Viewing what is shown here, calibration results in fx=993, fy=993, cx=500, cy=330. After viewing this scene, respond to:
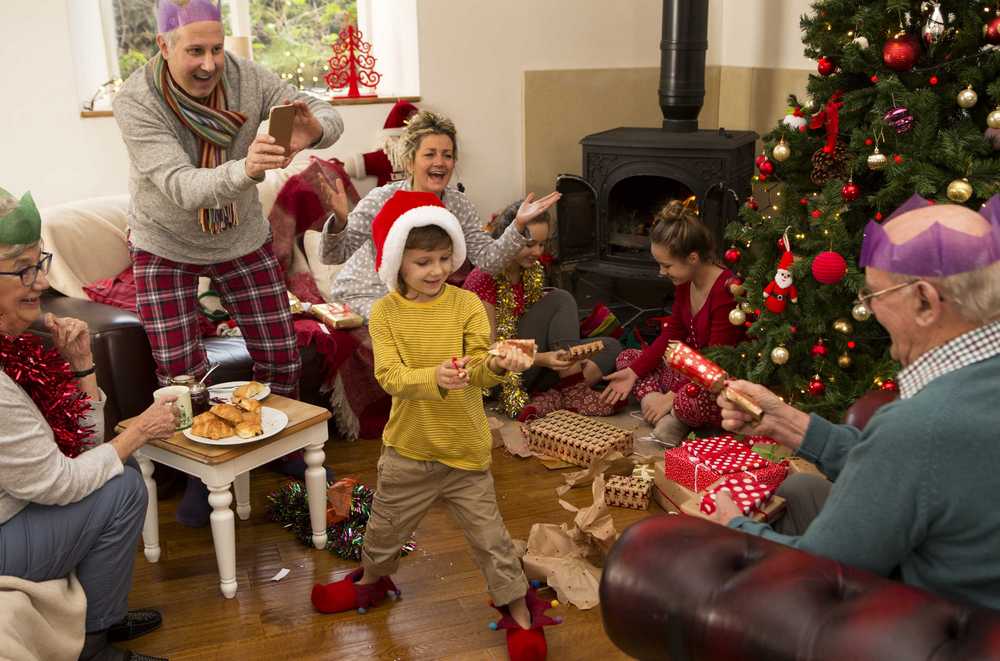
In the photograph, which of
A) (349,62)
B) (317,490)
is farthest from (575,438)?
(349,62)

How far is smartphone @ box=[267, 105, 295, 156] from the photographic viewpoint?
2.75 meters

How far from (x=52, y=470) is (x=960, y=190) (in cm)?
244

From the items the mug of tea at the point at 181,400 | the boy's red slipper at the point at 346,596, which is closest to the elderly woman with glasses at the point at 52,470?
the mug of tea at the point at 181,400

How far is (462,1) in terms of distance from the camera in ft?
15.9

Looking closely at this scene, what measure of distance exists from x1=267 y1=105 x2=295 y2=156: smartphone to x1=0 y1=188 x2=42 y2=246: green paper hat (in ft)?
2.49

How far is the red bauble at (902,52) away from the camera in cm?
296

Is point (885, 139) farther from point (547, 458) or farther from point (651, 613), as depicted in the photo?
point (651, 613)

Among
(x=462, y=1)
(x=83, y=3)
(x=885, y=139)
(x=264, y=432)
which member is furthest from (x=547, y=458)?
(x=83, y=3)

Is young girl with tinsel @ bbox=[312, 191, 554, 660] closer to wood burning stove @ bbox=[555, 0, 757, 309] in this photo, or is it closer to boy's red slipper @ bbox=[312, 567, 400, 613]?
boy's red slipper @ bbox=[312, 567, 400, 613]

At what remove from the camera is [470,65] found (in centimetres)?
495

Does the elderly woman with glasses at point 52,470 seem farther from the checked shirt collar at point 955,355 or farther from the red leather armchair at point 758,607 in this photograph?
the checked shirt collar at point 955,355

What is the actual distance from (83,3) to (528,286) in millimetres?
2325

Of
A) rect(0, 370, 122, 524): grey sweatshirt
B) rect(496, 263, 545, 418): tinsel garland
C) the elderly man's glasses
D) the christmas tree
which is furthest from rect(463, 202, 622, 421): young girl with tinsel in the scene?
the elderly man's glasses

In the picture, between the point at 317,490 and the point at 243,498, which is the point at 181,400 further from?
the point at 243,498
